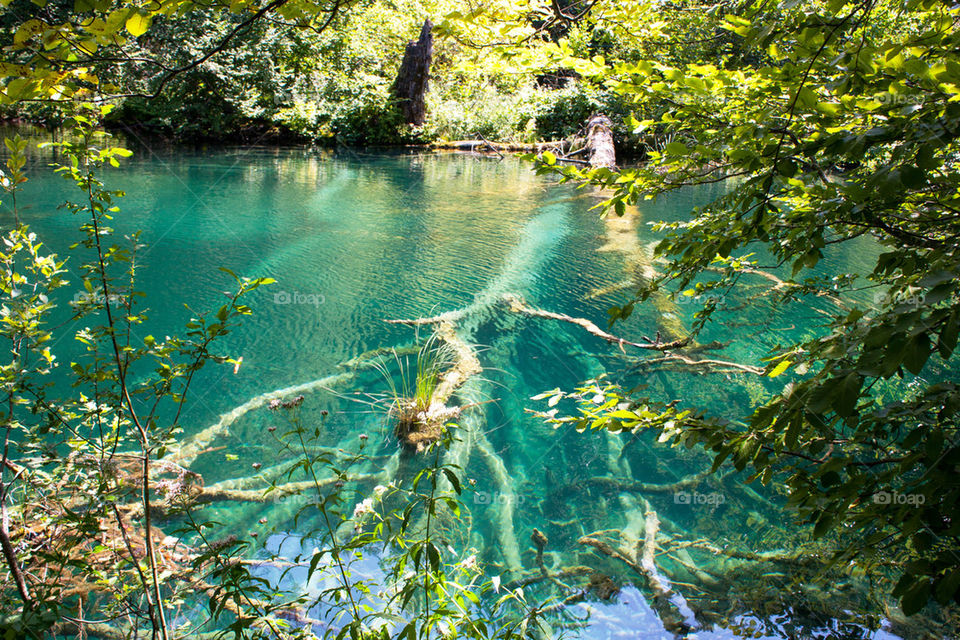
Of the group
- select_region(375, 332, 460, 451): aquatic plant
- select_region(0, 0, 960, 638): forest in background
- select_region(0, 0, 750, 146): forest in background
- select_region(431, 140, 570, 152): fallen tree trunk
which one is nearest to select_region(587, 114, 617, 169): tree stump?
select_region(431, 140, 570, 152): fallen tree trunk

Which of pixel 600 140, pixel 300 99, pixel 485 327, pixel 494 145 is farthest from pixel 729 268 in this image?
pixel 300 99

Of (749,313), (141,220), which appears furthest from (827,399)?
(141,220)

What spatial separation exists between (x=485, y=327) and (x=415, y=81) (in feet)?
48.4

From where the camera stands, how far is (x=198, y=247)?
6.85 metres

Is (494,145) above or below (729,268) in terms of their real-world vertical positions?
above

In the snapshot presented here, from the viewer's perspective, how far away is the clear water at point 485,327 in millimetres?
3047

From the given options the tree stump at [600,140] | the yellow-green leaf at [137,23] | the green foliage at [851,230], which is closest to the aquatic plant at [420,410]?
the green foliage at [851,230]

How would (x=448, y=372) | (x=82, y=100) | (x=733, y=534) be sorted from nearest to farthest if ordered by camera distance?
(x=82, y=100) < (x=733, y=534) < (x=448, y=372)

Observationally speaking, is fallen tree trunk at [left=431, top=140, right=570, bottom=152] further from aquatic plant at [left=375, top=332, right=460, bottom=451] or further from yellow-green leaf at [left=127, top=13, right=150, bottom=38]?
yellow-green leaf at [left=127, top=13, right=150, bottom=38]

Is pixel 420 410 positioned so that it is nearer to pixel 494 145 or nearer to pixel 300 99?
pixel 494 145

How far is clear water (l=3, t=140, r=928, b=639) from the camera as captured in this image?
3047mm

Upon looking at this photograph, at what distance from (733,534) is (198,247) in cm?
660

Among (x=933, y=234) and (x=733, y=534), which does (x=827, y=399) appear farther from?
(x=733, y=534)

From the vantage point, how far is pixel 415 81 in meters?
17.7
